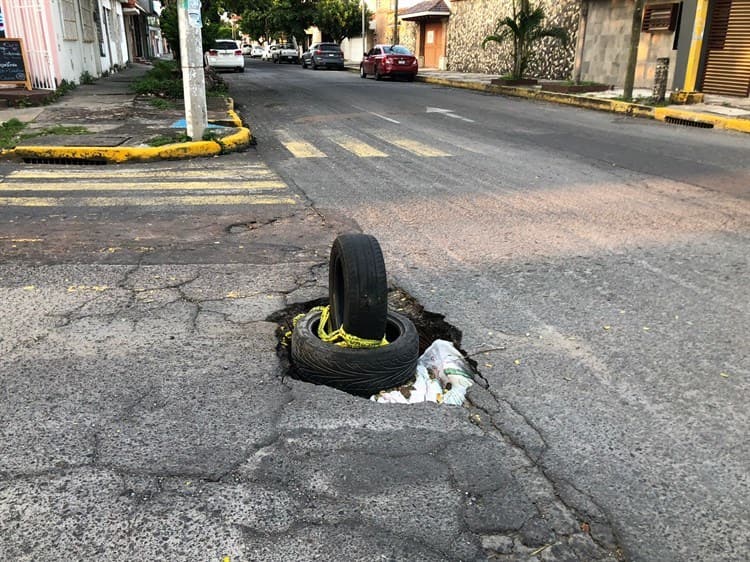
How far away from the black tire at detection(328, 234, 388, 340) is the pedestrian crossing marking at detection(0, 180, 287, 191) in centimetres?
462

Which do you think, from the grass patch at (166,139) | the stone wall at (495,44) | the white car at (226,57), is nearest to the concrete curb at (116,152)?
the grass patch at (166,139)

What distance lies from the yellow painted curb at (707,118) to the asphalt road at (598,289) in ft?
7.44

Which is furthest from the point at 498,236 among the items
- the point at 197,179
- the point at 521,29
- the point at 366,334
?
the point at 521,29

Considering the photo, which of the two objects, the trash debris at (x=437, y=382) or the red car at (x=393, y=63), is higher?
the red car at (x=393, y=63)

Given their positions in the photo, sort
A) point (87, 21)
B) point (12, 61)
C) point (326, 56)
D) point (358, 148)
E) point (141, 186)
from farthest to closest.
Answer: point (326, 56) → point (87, 21) → point (12, 61) → point (358, 148) → point (141, 186)

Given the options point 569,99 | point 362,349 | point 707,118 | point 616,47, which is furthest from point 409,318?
point 616,47

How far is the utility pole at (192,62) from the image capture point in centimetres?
975

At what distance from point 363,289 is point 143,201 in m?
4.58

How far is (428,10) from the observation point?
3619 centimetres

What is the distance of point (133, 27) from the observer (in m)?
42.2

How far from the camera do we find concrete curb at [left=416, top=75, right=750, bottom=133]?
535 inches

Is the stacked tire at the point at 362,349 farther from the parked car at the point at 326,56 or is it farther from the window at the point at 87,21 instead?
the parked car at the point at 326,56

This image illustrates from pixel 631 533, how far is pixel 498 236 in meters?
3.79

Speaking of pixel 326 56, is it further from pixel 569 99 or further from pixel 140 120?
pixel 140 120
